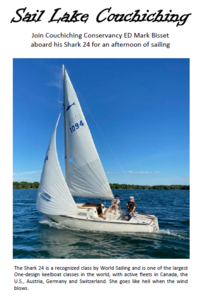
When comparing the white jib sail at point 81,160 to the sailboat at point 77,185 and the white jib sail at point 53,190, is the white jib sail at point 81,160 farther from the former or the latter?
the white jib sail at point 53,190

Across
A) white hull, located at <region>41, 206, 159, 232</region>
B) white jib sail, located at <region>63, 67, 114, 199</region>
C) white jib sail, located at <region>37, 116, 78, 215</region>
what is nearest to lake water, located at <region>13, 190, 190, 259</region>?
white hull, located at <region>41, 206, 159, 232</region>

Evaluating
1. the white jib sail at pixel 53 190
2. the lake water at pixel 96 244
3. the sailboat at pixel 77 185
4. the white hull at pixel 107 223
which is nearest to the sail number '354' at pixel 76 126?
the sailboat at pixel 77 185

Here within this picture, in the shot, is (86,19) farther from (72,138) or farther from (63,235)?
(63,235)

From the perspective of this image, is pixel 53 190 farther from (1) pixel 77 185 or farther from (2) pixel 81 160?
(2) pixel 81 160

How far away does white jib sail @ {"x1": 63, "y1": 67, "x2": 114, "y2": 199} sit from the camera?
33.1 feet

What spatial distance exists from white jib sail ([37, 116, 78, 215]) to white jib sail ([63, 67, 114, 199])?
46.4 inches

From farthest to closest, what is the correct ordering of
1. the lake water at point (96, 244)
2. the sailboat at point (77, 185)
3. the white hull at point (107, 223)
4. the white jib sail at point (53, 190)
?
the white jib sail at point (53, 190), the sailboat at point (77, 185), the white hull at point (107, 223), the lake water at point (96, 244)

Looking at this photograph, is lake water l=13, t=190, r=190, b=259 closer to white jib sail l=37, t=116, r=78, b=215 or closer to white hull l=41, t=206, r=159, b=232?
white hull l=41, t=206, r=159, b=232

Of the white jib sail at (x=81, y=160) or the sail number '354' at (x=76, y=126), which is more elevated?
the sail number '354' at (x=76, y=126)

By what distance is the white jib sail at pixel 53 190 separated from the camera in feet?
28.8

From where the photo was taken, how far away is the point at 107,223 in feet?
27.6

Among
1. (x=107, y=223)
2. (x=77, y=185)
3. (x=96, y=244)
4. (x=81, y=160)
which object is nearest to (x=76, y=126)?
(x=81, y=160)

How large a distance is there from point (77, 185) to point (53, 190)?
1.68 metres
